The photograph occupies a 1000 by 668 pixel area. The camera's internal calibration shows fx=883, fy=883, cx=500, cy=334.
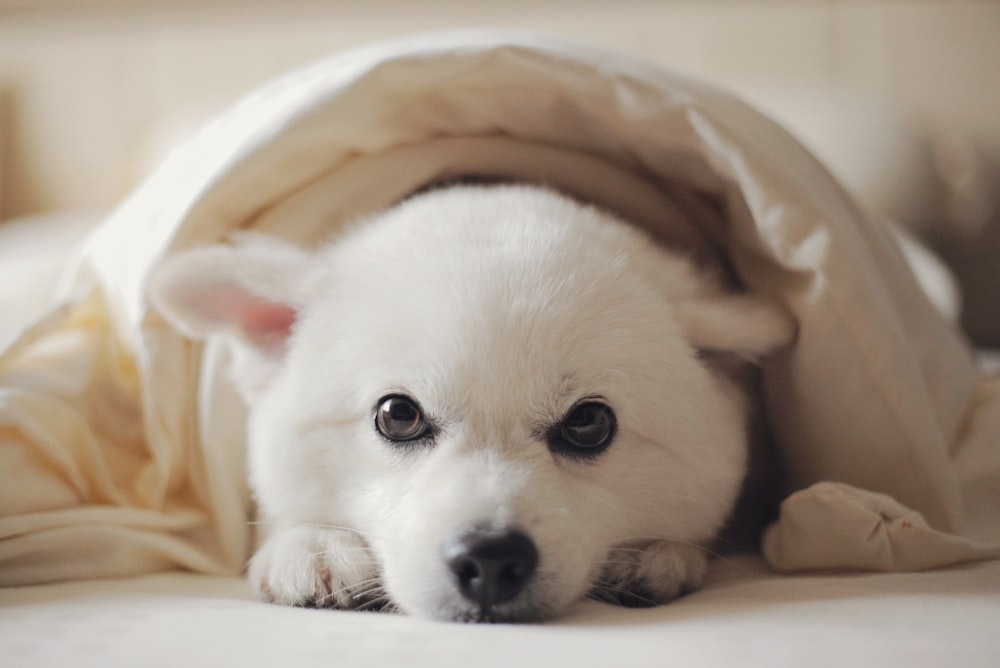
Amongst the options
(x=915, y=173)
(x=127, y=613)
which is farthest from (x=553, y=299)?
(x=915, y=173)

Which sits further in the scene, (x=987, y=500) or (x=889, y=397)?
(x=987, y=500)

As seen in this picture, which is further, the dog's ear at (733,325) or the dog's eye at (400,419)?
the dog's ear at (733,325)

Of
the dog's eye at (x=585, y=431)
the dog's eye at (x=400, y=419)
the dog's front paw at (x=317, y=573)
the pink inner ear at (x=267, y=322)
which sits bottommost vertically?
the dog's front paw at (x=317, y=573)

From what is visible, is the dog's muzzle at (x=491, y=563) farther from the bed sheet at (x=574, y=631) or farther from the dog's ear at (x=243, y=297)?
the dog's ear at (x=243, y=297)

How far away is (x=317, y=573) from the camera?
130 centimetres

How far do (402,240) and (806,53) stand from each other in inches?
127

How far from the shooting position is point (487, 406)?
1.28 meters

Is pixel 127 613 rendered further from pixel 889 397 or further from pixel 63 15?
pixel 63 15

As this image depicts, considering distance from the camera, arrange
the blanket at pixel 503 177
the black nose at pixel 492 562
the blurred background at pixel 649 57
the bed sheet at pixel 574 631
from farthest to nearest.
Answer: the blurred background at pixel 649 57 → the blanket at pixel 503 177 → the black nose at pixel 492 562 → the bed sheet at pixel 574 631

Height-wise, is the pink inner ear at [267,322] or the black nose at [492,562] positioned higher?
the pink inner ear at [267,322]

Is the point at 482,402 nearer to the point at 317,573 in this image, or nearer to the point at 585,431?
the point at 585,431

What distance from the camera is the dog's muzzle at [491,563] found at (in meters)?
1.13

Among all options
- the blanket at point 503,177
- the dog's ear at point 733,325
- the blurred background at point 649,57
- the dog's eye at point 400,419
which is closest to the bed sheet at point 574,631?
the blanket at point 503,177

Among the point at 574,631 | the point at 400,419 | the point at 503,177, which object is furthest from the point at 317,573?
the point at 503,177
